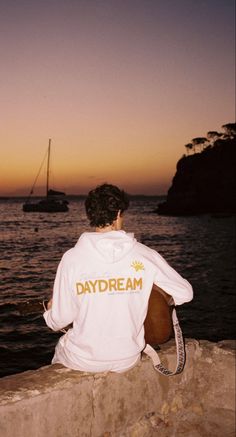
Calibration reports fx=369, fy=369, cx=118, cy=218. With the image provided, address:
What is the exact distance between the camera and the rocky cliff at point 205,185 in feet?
264

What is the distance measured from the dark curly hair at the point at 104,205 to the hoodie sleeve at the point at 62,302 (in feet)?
1.10

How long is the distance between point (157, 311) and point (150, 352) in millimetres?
377

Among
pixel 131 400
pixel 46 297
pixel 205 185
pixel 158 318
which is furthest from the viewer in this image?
pixel 205 185

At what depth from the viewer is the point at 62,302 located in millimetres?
2332

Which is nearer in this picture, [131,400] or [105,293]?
[105,293]

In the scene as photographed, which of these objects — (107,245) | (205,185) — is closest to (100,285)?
(107,245)

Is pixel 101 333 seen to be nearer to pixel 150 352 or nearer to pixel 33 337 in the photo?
pixel 150 352

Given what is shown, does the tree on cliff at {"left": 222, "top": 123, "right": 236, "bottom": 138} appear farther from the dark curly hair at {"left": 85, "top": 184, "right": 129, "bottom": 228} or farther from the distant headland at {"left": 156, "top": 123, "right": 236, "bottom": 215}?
the dark curly hair at {"left": 85, "top": 184, "right": 129, "bottom": 228}

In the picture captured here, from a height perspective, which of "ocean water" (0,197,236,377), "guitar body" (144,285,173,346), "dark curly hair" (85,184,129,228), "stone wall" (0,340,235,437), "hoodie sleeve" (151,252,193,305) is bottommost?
"ocean water" (0,197,236,377)

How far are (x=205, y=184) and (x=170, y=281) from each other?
85062 millimetres

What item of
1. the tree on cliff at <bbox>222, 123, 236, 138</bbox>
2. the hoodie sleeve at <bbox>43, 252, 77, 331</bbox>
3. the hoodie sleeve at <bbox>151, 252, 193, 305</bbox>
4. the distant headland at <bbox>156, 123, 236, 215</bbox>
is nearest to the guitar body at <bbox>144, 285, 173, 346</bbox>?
the hoodie sleeve at <bbox>151, 252, 193, 305</bbox>

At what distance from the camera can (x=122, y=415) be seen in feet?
8.76

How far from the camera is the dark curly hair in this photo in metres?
2.30

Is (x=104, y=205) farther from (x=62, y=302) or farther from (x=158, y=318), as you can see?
(x=158, y=318)
